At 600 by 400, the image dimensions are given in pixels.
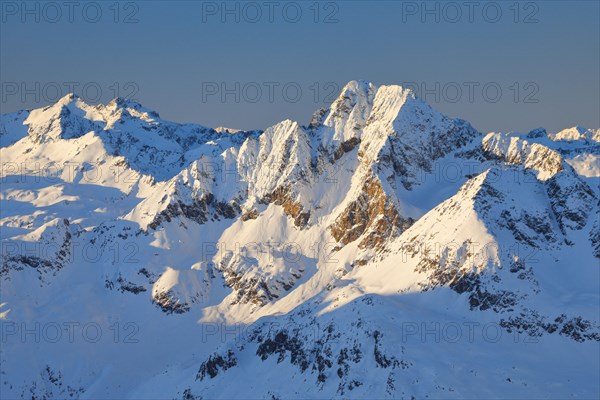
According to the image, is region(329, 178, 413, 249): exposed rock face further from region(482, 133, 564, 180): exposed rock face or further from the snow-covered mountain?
region(482, 133, 564, 180): exposed rock face

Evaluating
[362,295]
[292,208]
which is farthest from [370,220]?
[362,295]

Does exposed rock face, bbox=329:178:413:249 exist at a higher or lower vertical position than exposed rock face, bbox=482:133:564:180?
lower

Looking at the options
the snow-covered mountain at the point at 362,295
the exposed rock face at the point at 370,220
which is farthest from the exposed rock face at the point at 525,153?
the exposed rock face at the point at 370,220

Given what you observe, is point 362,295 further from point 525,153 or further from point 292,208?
point 525,153

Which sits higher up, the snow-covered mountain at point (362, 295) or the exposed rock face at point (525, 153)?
the exposed rock face at point (525, 153)

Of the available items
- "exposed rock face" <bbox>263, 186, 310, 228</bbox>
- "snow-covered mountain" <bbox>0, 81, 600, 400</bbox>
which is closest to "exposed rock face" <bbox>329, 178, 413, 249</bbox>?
"snow-covered mountain" <bbox>0, 81, 600, 400</bbox>

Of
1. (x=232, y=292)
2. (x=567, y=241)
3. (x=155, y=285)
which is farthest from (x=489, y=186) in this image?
(x=155, y=285)

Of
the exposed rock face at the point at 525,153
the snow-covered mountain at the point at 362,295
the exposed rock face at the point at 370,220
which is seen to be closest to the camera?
the snow-covered mountain at the point at 362,295

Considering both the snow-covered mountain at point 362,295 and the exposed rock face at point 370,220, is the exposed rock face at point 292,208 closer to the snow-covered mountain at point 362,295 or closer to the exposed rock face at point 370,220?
the snow-covered mountain at point 362,295

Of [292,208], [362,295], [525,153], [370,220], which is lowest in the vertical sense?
[362,295]
